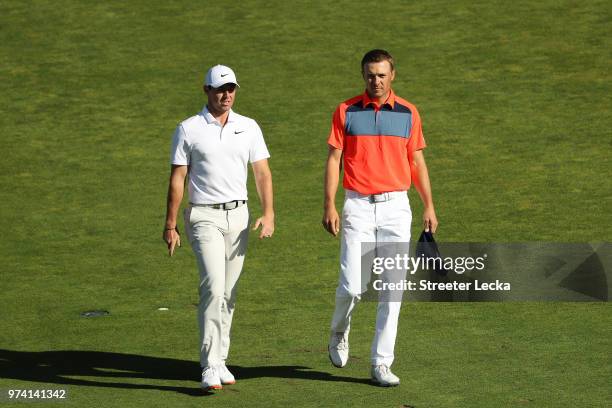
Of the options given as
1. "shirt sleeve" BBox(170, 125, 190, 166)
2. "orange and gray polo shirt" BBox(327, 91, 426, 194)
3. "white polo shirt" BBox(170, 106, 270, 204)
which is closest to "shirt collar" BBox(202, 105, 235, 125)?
"white polo shirt" BBox(170, 106, 270, 204)

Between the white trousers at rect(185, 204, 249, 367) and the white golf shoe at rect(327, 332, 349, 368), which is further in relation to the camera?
the white golf shoe at rect(327, 332, 349, 368)

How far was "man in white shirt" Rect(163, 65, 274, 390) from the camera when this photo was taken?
937cm

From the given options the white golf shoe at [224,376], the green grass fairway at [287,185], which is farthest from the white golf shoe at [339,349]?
the white golf shoe at [224,376]

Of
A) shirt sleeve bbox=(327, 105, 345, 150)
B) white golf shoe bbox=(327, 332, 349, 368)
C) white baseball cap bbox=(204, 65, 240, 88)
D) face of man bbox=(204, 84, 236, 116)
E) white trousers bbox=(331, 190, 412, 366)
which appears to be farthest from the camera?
white golf shoe bbox=(327, 332, 349, 368)

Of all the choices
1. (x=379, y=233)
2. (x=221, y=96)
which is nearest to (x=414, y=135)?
(x=379, y=233)

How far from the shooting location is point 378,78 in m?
9.47

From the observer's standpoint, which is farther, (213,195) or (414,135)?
(414,135)

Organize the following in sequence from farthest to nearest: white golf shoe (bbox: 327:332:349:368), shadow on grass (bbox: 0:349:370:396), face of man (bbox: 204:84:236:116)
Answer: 1. white golf shoe (bbox: 327:332:349:368)
2. shadow on grass (bbox: 0:349:370:396)
3. face of man (bbox: 204:84:236:116)

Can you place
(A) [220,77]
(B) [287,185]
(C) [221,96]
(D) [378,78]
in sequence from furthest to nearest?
(B) [287,185] → (D) [378,78] → (C) [221,96] → (A) [220,77]

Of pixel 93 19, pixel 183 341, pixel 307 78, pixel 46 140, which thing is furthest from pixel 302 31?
pixel 183 341

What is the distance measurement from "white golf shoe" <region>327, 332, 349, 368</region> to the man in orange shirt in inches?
13.0

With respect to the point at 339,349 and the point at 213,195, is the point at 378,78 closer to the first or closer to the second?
the point at 213,195

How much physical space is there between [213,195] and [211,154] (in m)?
0.30

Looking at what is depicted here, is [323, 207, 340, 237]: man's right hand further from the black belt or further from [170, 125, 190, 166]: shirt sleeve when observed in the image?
[170, 125, 190, 166]: shirt sleeve
